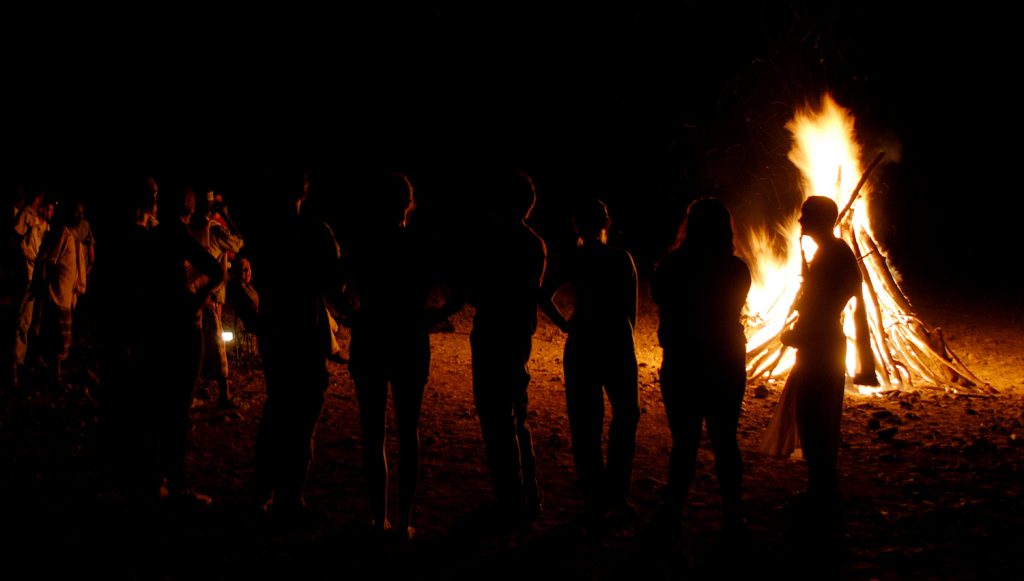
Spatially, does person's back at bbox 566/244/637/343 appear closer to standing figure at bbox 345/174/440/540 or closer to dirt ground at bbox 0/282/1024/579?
standing figure at bbox 345/174/440/540

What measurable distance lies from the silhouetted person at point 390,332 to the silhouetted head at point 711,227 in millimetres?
1620

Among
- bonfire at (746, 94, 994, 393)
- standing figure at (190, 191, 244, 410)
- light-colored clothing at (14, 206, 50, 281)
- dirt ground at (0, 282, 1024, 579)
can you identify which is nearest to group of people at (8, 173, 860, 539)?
dirt ground at (0, 282, 1024, 579)

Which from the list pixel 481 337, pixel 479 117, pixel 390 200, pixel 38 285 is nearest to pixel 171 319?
pixel 390 200

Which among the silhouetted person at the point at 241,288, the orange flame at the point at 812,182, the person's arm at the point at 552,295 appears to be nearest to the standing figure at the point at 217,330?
the silhouetted person at the point at 241,288

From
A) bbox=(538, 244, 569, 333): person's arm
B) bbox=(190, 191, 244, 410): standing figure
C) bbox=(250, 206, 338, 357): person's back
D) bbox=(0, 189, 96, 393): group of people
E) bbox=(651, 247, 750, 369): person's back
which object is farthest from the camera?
bbox=(0, 189, 96, 393): group of people

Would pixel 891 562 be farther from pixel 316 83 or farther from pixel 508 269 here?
pixel 316 83

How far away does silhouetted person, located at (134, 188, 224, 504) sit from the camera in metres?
4.29

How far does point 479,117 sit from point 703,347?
1930 cm

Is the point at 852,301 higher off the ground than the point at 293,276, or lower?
higher

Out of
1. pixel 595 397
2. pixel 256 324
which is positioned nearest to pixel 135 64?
pixel 256 324

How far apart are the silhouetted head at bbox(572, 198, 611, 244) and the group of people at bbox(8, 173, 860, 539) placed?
0.04 ft

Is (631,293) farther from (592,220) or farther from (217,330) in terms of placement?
(217,330)

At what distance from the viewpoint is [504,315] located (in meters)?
4.11

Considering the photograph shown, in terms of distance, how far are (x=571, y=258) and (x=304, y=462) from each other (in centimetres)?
214
